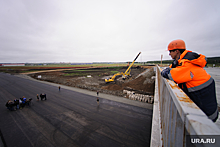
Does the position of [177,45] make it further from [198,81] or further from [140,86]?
[140,86]

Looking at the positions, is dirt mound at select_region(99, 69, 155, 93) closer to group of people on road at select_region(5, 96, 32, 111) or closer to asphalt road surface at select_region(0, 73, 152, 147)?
asphalt road surface at select_region(0, 73, 152, 147)

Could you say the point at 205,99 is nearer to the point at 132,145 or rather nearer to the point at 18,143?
the point at 132,145

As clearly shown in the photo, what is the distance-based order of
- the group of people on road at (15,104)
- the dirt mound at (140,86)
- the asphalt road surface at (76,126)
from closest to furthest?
the asphalt road surface at (76,126), the group of people on road at (15,104), the dirt mound at (140,86)

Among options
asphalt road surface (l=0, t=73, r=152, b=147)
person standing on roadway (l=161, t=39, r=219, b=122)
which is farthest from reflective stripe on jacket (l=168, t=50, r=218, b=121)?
asphalt road surface (l=0, t=73, r=152, b=147)

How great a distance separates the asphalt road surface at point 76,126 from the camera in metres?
6.98

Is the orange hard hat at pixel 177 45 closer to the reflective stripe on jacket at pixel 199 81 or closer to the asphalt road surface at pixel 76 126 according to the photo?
the reflective stripe on jacket at pixel 199 81

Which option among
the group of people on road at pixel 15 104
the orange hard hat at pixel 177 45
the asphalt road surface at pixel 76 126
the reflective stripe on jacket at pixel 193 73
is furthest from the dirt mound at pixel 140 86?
the reflective stripe on jacket at pixel 193 73

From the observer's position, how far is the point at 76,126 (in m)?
8.49

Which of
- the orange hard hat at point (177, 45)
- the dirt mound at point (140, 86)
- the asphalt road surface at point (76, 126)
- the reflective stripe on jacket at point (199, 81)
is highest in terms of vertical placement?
the orange hard hat at point (177, 45)

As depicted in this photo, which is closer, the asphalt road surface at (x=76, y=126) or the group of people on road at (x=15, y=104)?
the asphalt road surface at (x=76, y=126)

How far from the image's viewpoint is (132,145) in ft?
22.0

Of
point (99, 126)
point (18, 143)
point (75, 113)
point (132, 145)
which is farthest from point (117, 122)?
point (18, 143)

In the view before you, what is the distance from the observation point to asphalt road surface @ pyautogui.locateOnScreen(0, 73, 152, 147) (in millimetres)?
6977

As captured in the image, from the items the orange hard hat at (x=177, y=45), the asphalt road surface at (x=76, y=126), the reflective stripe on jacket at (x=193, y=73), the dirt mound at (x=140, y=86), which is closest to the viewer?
the reflective stripe on jacket at (x=193, y=73)
